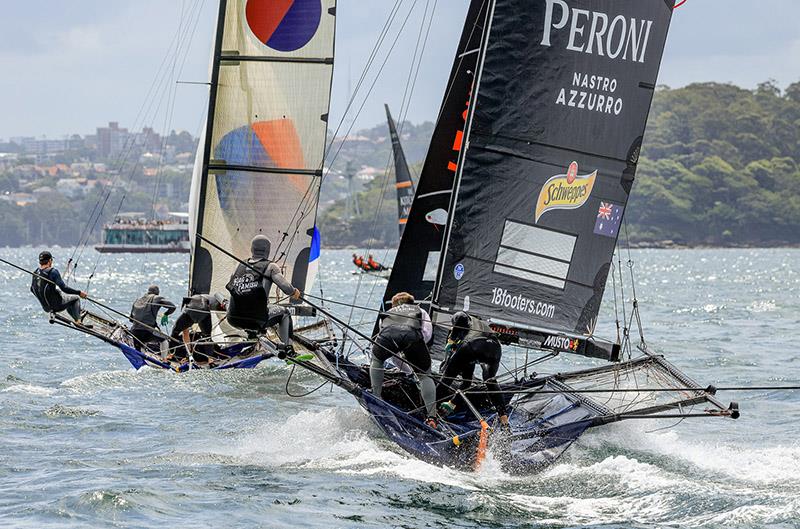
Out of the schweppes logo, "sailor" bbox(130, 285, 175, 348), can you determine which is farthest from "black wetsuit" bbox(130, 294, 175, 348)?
the schweppes logo

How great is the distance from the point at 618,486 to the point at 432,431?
158cm

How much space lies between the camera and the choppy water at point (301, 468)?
28.8 ft

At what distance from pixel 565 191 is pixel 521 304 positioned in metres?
1.08

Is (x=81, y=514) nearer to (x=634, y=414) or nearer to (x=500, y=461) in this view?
(x=500, y=461)

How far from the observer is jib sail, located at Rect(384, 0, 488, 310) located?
1280 cm

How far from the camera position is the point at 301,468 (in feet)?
33.2

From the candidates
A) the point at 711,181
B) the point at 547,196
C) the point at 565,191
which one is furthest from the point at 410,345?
the point at 711,181

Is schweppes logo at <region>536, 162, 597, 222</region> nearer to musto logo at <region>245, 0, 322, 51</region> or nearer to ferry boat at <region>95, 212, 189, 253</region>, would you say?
musto logo at <region>245, 0, 322, 51</region>

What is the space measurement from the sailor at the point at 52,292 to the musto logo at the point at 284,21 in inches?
202

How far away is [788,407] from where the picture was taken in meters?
14.4

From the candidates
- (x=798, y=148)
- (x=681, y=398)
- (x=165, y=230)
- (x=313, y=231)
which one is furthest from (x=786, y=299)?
(x=798, y=148)

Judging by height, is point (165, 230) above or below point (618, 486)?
below

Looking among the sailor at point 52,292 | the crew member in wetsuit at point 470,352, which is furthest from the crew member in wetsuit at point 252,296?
the sailor at point 52,292

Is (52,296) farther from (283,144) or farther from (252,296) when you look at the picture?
(283,144)
